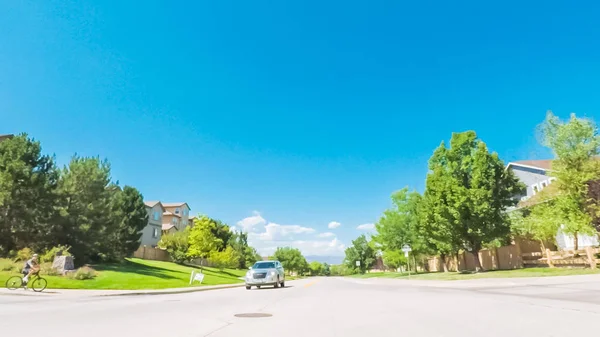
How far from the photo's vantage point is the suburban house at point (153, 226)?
226 feet

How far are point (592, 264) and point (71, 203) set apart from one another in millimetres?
38427

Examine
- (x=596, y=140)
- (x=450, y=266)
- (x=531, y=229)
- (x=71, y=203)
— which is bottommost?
(x=450, y=266)

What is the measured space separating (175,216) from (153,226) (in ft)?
44.7

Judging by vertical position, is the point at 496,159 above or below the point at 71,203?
above

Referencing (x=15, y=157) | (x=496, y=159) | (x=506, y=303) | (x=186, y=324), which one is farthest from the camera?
(x=496, y=159)

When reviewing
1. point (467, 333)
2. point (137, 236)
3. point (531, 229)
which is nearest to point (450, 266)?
point (531, 229)

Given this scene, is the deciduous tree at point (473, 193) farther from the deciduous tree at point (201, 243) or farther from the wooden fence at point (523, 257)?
the deciduous tree at point (201, 243)

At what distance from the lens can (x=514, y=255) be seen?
34.1 metres

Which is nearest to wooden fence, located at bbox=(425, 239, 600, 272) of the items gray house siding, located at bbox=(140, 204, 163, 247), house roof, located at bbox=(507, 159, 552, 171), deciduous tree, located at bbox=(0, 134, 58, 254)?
house roof, located at bbox=(507, 159, 552, 171)

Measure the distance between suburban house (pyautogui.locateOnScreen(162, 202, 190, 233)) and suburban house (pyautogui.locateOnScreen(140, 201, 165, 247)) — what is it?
5267 mm

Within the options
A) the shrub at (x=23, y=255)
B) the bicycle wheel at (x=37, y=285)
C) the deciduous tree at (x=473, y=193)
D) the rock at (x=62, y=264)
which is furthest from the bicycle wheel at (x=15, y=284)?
the deciduous tree at (x=473, y=193)

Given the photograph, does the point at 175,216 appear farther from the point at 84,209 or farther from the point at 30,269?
the point at 30,269

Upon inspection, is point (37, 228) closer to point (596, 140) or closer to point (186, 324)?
point (186, 324)

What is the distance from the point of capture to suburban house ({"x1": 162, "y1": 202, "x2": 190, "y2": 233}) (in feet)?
272
